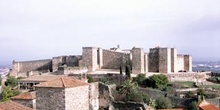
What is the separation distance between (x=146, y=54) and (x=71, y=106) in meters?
24.9

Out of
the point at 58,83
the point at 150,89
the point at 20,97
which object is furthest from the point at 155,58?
the point at 58,83

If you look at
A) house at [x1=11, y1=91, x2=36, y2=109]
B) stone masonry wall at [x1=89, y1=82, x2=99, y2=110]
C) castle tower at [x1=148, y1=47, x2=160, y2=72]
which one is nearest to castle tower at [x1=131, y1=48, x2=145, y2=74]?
castle tower at [x1=148, y1=47, x2=160, y2=72]

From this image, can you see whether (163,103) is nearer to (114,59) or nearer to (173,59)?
(173,59)

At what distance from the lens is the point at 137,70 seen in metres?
40.2

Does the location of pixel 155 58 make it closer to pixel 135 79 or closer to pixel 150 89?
pixel 135 79

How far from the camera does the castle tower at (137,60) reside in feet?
131

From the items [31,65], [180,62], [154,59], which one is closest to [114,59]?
[154,59]

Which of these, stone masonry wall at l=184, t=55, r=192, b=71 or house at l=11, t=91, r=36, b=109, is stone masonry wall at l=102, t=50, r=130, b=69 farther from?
house at l=11, t=91, r=36, b=109

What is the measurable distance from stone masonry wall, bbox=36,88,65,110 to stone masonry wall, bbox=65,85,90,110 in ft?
0.65

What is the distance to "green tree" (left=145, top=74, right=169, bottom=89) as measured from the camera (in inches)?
1407

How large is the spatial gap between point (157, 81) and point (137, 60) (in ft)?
16.1

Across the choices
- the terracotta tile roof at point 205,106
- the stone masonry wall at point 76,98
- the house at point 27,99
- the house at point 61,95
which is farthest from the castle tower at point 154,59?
the house at point 61,95

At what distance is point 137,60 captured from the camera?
40.1 meters

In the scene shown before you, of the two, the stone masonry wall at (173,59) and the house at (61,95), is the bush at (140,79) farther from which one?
the house at (61,95)
